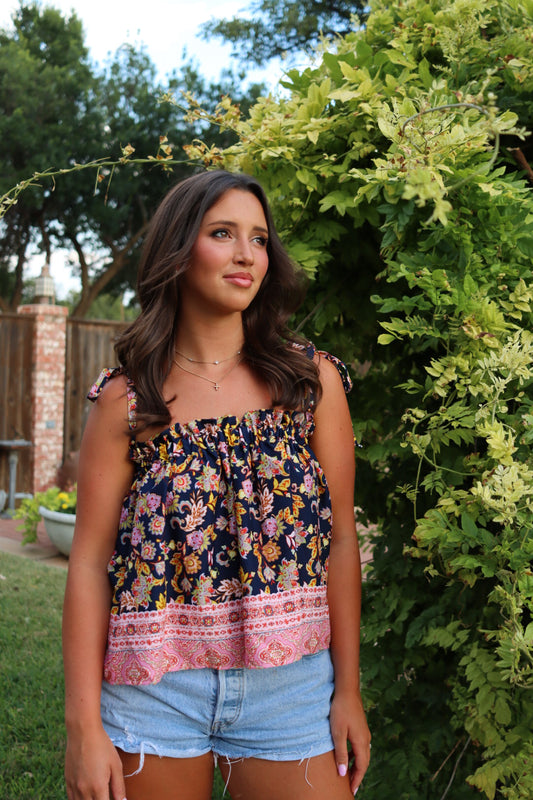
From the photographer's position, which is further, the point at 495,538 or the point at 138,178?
the point at 138,178

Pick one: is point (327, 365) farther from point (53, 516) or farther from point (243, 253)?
point (53, 516)

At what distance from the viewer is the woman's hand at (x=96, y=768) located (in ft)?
4.99

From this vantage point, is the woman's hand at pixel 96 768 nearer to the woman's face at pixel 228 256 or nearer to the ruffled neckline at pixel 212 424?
the ruffled neckline at pixel 212 424

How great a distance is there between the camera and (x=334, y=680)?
1676 millimetres

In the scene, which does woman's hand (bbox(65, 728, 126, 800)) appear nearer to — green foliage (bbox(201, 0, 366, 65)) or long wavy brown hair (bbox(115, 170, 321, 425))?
long wavy brown hair (bbox(115, 170, 321, 425))

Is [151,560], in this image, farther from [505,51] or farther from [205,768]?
[505,51]

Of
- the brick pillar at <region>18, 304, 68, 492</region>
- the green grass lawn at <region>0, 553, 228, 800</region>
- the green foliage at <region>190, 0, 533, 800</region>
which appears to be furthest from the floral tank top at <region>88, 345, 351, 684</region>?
the brick pillar at <region>18, 304, 68, 492</region>

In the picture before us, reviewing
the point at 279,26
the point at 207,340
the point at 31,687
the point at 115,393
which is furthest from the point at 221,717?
the point at 279,26

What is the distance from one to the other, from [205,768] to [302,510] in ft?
1.85

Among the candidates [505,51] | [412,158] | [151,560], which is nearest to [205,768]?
[151,560]

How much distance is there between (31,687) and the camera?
12.8 ft

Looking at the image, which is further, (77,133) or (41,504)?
(77,133)

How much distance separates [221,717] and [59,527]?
547 cm

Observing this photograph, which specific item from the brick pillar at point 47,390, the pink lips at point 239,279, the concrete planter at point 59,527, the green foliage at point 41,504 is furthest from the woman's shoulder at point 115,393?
the brick pillar at point 47,390
